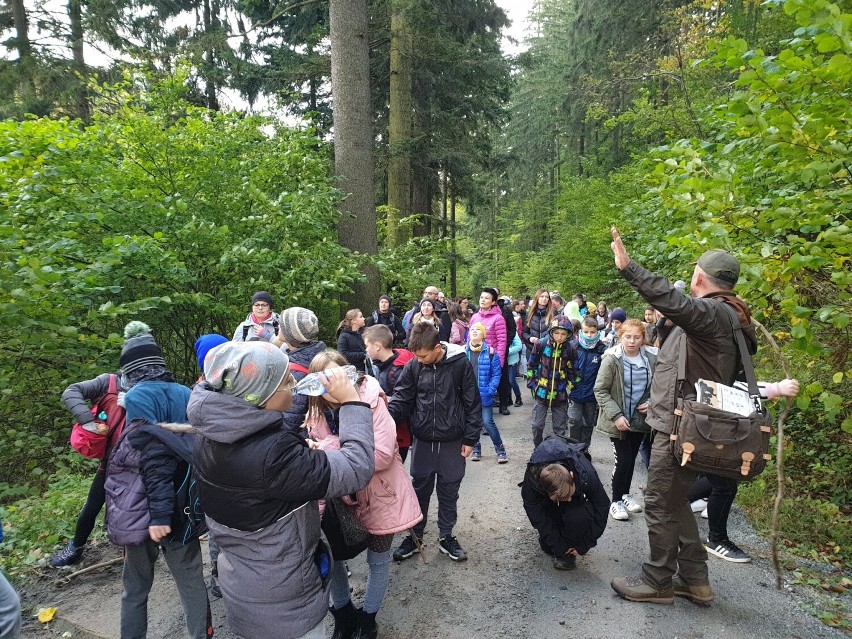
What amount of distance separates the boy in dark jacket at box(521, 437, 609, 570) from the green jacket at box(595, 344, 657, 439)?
37.2 inches

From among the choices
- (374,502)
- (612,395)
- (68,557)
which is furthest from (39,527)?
(612,395)

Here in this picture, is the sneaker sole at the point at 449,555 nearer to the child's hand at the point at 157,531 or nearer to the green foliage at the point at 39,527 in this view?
the child's hand at the point at 157,531

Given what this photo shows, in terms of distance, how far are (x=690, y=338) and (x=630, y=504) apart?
8.20 feet

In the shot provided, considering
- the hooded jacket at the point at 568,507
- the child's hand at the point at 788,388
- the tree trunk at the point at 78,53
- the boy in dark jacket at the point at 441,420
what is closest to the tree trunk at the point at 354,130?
the boy in dark jacket at the point at 441,420

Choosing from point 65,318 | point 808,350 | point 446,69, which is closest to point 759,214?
point 808,350

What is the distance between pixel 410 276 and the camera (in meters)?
9.45

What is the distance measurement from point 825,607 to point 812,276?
2.41 metres

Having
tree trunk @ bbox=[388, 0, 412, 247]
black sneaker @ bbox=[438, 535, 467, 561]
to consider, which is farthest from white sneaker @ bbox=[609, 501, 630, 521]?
tree trunk @ bbox=[388, 0, 412, 247]

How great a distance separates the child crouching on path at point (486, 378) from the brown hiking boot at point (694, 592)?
295cm

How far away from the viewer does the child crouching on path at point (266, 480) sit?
6.23 ft

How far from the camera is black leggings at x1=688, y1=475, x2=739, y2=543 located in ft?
13.0

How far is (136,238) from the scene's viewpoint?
505cm

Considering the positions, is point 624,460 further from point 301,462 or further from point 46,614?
point 46,614

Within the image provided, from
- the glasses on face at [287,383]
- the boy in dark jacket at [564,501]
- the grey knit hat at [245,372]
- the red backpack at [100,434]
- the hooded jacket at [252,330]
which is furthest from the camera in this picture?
the hooded jacket at [252,330]
